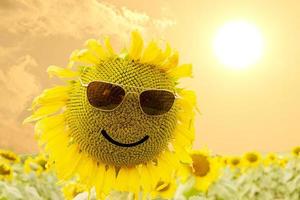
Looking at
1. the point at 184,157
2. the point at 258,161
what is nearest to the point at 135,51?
the point at 184,157

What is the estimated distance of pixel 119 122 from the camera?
2707mm

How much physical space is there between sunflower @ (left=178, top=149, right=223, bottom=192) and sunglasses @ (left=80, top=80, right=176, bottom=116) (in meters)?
1.96

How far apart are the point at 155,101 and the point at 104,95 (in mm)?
244

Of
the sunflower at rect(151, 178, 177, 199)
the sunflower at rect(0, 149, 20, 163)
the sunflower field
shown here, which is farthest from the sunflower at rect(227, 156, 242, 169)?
the sunflower at rect(151, 178, 177, 199)

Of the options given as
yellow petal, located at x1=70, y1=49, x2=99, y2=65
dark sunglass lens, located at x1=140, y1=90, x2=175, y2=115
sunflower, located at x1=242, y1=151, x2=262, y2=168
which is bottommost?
dark sunglass lens, located at x1=140, y1=90, x2=175, y2=115

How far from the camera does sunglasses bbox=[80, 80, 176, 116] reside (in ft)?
8.66

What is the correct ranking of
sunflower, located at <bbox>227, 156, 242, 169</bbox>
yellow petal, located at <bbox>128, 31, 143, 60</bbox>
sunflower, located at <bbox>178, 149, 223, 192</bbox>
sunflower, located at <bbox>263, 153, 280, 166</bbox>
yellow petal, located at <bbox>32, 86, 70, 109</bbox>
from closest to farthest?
yellow petal, located at <bbox>128, 31, 143, 60</bbox>, yellow petal, located at <bbox>32, 86, 70, 109</bbox>, sunflower, located at <bbox>178, 149, 223, 192</bbox>, sunflower, located at <bbox>227, 156, 242, 169</bbox>, sunflower, located at <bbox>263, 153, 280, 166</bbox>

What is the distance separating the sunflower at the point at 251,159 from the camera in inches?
336

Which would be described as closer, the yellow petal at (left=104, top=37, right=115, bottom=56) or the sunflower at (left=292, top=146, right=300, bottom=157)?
the yellow petal at (left=104, top=37, right=115, bottom=56)

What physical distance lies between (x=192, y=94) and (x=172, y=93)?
0.73 feet

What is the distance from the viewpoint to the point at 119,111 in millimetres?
2689

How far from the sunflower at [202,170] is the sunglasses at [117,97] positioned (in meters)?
1.96

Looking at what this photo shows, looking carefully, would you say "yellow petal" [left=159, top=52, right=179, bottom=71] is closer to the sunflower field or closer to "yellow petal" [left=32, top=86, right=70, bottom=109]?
"yellow petal" [left=32, top=86, right=70, bottom=109]

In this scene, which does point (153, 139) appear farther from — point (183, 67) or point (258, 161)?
point (258, 161)
